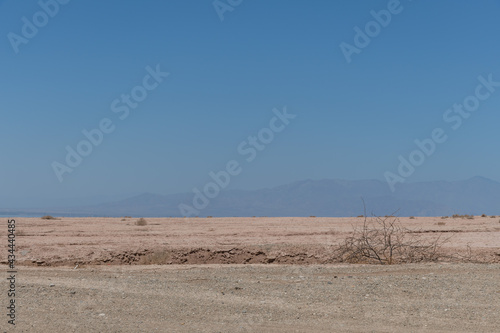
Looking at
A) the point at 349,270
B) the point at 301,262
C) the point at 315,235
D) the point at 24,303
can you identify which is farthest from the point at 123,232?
the point at 24,303

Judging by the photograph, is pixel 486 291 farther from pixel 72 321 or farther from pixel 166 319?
pixel 72 321

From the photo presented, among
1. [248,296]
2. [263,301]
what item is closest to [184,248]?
[248,296]

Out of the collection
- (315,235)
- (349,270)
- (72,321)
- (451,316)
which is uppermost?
(315,235)

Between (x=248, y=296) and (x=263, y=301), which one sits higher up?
(x=248, y=296)

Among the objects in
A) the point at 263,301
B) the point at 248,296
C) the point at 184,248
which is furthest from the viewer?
the point at 184,248

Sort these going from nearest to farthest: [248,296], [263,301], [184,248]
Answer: [263,301] → [248,296] → [184,248]

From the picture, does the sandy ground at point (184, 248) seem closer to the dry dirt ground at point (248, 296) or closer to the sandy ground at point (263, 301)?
the dry dirt ground at point (248, 296)

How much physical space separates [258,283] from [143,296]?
2.67m

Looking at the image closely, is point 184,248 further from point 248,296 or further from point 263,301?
Result: point 263,301

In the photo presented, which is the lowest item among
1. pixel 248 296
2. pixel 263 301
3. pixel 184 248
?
pixel 263 301

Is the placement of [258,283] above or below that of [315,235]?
below

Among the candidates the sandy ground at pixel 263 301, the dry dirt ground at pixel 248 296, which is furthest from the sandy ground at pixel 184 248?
the sandy ground at pixel 263 301

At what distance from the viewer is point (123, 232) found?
83.9 feet

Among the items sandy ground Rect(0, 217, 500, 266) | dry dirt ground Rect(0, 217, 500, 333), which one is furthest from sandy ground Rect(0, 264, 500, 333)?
sandy ground Rect(0, 217, 500, 266)
